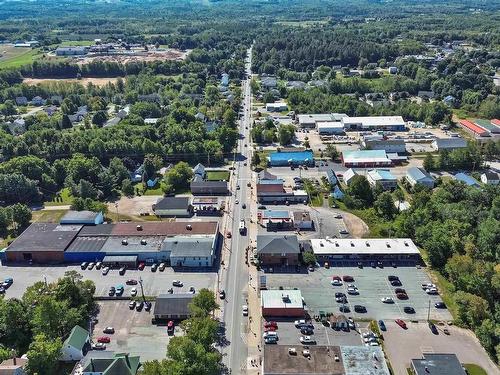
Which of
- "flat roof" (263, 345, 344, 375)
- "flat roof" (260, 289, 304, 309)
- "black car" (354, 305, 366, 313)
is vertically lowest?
"black car" (354, 305, 366, 313)

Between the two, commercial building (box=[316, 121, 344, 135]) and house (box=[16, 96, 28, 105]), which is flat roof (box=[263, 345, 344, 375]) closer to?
commercial building (box=[316, 121, 344, 135])

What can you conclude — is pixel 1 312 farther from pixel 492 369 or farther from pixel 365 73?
pixel 365 73

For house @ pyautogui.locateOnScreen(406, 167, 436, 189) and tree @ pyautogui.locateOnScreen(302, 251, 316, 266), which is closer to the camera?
tree @ pyautogui.locateOnScreen(302, 251, 316, 266)

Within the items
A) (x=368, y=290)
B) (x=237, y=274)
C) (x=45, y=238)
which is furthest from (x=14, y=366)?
(x=368, y=290)

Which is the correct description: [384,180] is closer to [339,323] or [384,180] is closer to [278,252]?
[278,252]

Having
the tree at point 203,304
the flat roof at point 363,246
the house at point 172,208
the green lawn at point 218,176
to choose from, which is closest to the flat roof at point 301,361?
the tree at point 203,304

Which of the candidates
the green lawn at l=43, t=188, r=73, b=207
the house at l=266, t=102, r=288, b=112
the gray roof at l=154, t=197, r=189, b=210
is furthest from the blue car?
the house at l=266, t=102, r=288, b=112

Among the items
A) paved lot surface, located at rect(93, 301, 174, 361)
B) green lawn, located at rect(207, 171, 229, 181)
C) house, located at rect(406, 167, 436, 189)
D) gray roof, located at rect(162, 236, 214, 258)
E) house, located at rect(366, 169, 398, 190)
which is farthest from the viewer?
green lawn, located at rect(207, 171, 229, 181)

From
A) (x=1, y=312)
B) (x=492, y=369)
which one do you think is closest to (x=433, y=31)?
(x=492, y=369)
